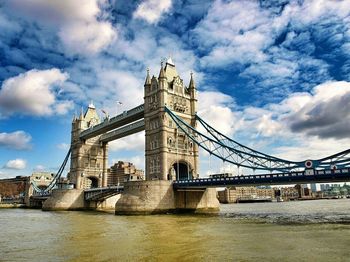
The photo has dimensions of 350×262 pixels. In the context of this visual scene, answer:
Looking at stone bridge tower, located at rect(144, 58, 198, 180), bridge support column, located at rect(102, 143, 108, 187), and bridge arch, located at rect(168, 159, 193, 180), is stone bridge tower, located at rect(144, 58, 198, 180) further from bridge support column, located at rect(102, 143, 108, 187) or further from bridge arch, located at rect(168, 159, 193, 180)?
bridge support column, located at rect(102, 143, 108, 187)

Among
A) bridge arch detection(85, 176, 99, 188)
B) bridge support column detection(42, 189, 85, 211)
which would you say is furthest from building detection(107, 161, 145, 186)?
bridge support column detection(42, 189, 85, 211)

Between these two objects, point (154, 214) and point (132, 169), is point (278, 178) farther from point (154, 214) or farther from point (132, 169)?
→ point (132, 169)

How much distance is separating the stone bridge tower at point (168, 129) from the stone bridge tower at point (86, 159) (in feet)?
108

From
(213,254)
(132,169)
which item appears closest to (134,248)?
(213,254)

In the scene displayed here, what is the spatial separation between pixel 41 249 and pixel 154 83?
47484mm

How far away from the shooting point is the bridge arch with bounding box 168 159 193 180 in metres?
61.3

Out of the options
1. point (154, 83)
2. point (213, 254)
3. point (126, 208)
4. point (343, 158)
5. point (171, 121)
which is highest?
point (154, 83)

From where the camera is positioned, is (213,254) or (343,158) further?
(343,158)

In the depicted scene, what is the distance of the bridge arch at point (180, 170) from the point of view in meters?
61.3

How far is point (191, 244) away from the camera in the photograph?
21.2 meters

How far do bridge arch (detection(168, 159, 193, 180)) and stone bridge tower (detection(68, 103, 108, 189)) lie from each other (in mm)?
A: 33676

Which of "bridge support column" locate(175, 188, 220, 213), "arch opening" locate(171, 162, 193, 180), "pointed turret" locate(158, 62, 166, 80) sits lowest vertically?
"bridge support column" locate(175, 188, 220, 213)

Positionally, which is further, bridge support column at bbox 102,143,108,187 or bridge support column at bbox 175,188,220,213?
bridge support column at bbox 102,143,108,187

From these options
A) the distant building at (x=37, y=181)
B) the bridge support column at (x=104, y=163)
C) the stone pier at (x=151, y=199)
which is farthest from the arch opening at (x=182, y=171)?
the distant building at (x=37, y=181)
